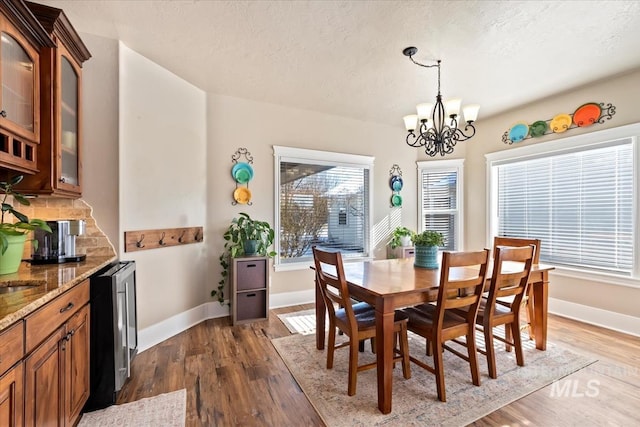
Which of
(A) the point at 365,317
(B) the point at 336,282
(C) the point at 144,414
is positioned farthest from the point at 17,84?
(A) the point at 365,317

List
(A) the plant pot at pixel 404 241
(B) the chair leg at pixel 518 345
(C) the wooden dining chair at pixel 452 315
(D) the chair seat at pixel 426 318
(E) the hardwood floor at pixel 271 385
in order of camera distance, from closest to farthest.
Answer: (E) the hardwood floor at pixel 271 385 → (C) the wooden dining chair at pixel 452 315 → (D) the chair seat at pixel 426 318 → (B) the chair leg at pixel 518 345 → (A) the plant pot at pixel 404 241

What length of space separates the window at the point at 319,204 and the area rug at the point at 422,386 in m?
1.63

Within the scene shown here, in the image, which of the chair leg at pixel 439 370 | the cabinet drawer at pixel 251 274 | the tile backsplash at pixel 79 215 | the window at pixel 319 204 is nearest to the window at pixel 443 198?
the window at pixel 319 204

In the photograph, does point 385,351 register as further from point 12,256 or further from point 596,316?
point 596,316

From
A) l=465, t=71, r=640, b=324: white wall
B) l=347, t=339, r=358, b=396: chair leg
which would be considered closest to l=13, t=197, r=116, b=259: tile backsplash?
l=347, t=339, r=358, b=396: chair leg

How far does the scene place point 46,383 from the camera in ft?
4.27

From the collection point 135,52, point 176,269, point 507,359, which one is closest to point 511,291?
point 507,359

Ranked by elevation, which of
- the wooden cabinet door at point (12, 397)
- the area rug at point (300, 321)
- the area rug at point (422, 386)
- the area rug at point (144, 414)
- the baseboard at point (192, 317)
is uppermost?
the wooden cabinet door at point (12, 397)

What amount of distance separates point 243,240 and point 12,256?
1.93 metres

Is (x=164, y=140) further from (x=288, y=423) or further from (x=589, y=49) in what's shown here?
(x=589, y=49)

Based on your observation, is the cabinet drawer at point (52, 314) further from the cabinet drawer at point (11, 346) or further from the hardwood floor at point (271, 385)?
the hardwood floor at point (271, 385)

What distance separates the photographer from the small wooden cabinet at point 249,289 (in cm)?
333

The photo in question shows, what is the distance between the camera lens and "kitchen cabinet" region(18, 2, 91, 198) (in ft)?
6.12

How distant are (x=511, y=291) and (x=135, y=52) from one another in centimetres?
381
